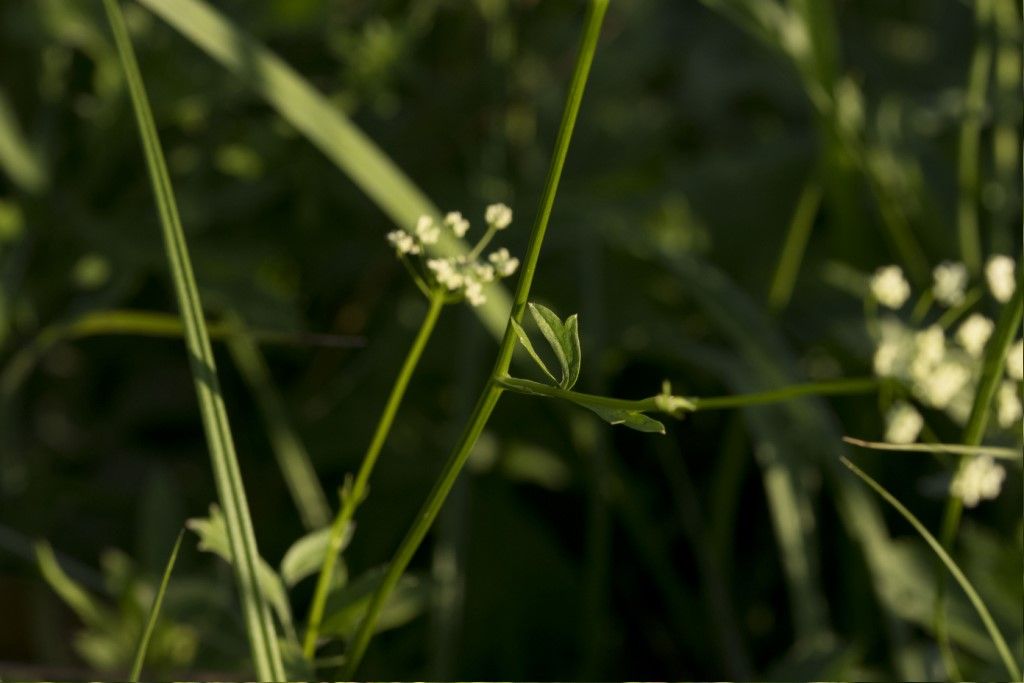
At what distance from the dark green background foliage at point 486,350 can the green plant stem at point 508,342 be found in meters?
0.28

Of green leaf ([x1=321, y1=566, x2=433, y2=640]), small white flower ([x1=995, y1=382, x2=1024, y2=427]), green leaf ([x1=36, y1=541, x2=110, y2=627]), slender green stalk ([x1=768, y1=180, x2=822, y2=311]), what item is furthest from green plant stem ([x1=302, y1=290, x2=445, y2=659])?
slender green stalk ([x1=768, y1=180, x2=822, y2=311])

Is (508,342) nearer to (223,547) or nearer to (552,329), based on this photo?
(552,329)

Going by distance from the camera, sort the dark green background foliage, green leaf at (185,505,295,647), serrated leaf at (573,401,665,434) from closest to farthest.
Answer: serrated leaf at (573,401,665,434)
green leaf at (185,505,295,647)
the dark green background foliage

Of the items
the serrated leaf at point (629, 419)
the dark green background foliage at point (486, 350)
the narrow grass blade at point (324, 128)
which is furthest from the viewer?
the dark green background foliage at point (486, 350)

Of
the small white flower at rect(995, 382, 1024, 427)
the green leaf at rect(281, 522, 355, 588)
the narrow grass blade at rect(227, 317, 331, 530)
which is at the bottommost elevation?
the narrow grass blade at rect(227, 317, 331, 530)

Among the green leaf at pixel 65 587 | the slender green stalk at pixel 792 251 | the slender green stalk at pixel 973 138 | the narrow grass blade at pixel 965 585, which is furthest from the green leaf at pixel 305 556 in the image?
the slender green stalk at pixel 973 138

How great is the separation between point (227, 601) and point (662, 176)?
66 centimetres

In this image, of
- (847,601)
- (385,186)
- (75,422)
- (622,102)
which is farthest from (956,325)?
(75,422)

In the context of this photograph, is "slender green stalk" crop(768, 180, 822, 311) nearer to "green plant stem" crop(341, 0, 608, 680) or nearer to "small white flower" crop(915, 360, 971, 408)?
"small white flower" crop(915, 360, 971, 408)

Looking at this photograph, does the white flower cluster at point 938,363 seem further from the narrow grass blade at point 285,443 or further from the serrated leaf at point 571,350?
the narrow grass blade at point 285,443

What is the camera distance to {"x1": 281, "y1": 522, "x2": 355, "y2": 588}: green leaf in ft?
1.77

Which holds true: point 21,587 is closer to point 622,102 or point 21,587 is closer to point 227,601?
point 227,601

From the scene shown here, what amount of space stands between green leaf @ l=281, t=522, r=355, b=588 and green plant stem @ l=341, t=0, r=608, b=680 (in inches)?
2.4

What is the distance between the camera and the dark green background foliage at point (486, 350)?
2.83 feet
